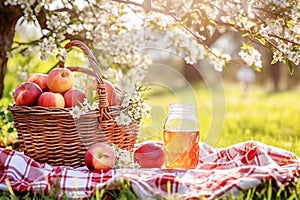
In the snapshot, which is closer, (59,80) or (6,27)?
(59,80)

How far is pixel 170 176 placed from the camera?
231 centimetres

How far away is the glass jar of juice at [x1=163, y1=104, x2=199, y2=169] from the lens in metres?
2.84

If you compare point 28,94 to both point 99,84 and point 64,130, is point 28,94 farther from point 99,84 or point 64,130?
point 99,84

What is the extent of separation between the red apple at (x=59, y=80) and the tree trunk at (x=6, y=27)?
1133 millimetres

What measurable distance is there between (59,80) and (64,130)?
0.81ft

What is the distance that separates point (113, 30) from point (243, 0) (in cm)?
119

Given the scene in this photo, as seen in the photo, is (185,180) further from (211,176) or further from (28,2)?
(28,2)

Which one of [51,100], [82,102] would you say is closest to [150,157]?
[82,102]

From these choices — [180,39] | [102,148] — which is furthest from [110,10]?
[102,148]

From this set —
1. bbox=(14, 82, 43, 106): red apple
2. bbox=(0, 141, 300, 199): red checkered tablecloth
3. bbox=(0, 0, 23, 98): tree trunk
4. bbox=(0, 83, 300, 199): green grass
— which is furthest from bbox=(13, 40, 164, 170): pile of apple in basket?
bbox=(0, 0, 23, 98): tree trunk

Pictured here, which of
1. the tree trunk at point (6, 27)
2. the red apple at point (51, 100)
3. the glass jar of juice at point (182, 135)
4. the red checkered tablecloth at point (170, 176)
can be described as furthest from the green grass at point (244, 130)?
the red apple at point (51, 100)

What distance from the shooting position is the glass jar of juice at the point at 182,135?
9.31ft

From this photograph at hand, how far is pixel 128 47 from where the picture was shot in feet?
13.0

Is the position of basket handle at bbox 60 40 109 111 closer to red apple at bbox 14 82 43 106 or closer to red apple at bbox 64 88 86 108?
red apple at bbox 64 88 86 108
